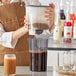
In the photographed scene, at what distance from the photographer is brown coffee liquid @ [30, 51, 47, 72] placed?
1.98m

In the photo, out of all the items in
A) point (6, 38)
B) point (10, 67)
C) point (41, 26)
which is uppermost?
point (41, 26)

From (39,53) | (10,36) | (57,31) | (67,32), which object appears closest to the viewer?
(39,53)

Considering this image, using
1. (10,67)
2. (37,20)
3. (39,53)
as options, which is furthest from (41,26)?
(10,67)

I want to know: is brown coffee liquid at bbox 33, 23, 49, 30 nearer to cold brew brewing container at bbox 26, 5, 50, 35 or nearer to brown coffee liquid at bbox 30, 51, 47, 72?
cold brew brewing container at bbox 26, 5, 50, 35

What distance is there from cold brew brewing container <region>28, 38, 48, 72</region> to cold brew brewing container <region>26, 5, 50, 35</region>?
7 centimetres

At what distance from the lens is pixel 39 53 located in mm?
1978

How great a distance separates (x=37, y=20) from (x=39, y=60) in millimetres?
253

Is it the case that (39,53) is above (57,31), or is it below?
below

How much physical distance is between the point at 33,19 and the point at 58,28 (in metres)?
0.37

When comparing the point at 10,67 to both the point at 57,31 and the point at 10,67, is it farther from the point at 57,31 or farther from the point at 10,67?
the point at 57,31

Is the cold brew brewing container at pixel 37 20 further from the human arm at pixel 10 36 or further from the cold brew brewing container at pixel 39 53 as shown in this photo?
the human arm at pixel 10 36

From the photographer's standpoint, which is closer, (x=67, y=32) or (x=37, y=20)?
(x=37, y=20)

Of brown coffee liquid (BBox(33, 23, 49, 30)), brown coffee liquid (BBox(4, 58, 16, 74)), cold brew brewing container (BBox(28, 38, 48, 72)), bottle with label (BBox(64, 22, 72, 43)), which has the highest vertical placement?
brown coffee liquid (BBox(33, 23, 49, 30))

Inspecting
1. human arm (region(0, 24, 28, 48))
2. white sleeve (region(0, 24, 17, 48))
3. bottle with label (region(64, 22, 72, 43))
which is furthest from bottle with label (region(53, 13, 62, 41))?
white sleeve (region(0, 24, 17, 48))
